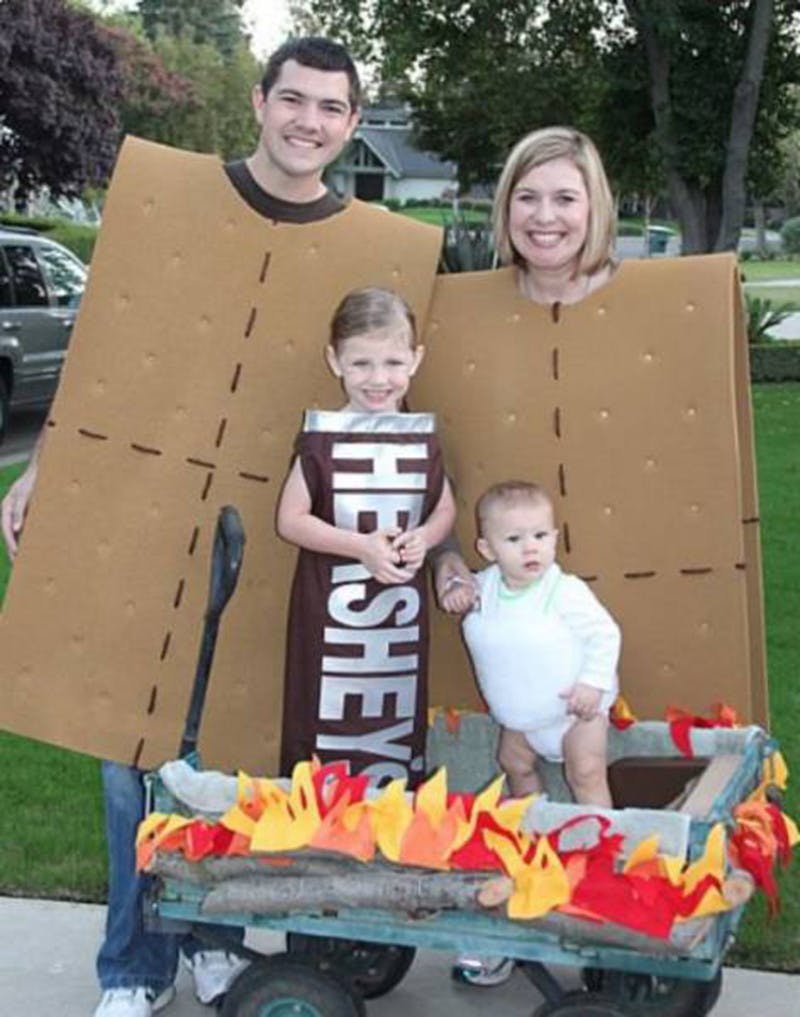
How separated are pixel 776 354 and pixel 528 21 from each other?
292 inches

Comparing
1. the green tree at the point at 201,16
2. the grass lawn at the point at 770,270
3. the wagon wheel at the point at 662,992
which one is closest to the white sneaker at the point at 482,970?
the wagon wheel at the point at 662,992

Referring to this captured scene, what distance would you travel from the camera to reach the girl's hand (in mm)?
3367

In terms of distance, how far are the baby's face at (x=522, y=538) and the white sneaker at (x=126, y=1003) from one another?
4.12 feet

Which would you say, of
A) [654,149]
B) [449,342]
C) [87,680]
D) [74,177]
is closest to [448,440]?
[449,342]

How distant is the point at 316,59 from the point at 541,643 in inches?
51.1

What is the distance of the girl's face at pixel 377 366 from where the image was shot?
346 centimetres

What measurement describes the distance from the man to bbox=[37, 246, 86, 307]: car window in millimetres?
11451

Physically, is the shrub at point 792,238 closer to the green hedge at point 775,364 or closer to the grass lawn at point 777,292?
the grass lawn at point 777,292

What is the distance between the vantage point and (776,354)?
20.5 meters

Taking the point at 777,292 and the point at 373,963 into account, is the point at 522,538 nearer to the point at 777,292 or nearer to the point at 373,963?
the point at 373,963

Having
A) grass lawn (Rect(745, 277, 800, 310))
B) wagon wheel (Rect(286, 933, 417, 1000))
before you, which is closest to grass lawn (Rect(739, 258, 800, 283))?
grass lawn (Rect(745, 277, 800, 310))

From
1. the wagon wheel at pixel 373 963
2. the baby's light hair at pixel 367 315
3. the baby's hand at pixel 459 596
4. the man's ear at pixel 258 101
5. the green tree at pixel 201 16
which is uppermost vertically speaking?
the green tree at pixel 201 16

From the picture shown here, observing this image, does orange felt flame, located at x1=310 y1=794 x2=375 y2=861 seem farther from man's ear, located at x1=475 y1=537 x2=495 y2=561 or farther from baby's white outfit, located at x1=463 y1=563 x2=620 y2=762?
man's ear, located at x1=475 y1=537 x2=495 y2=561

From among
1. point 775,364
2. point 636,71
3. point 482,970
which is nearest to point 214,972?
point 482,970
